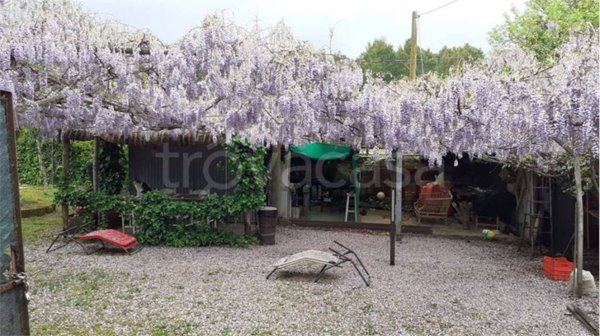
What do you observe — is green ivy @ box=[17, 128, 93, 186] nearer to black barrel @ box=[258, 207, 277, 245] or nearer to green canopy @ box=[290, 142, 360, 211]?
green canopy @ box=[290, 142, 360, 211]

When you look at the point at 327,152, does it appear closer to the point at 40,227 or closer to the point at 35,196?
the point at 40,227

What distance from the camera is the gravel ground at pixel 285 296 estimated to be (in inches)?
178

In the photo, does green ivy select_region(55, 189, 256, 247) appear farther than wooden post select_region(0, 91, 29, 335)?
Yes

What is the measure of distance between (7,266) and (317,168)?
10.3 meters

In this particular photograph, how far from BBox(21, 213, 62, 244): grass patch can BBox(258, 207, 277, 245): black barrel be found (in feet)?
13.9

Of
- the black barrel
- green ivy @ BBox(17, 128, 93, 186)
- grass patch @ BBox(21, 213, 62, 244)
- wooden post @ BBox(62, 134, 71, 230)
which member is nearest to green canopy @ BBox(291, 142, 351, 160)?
the black barrel

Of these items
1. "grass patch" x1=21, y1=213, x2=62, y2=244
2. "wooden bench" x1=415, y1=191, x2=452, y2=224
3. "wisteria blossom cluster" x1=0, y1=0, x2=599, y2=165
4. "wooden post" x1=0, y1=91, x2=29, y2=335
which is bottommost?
"grass patch" x1=21, y1=213, x2=62, y2=244

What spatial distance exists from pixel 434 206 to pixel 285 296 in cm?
611

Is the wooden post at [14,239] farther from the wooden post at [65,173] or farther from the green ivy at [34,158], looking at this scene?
the green ivy at [34,158]

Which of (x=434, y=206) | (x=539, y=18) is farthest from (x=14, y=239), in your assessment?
(x=539, y=18)

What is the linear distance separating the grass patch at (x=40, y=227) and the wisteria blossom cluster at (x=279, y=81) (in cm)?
470

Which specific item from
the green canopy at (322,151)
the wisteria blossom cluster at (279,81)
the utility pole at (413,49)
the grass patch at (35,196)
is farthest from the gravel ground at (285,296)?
the grass patch at (35,196)

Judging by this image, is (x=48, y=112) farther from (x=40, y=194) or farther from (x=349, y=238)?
(x=40, y=194)

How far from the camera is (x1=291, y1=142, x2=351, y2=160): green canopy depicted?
35.8 ft
